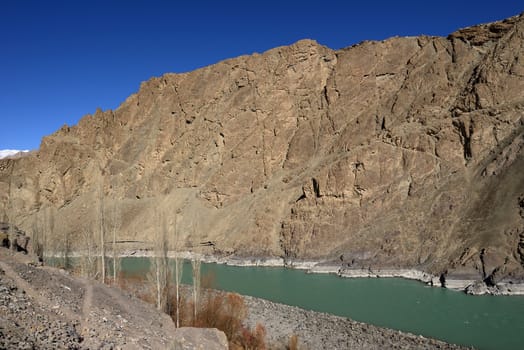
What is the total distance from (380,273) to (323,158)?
24.1 meters

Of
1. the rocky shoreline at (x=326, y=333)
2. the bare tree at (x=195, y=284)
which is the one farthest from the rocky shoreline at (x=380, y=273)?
the rocky shoreline at (x=326, y=333)

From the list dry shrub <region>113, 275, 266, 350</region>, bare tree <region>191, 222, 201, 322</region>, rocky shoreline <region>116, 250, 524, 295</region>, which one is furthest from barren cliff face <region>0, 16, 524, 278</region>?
dry shrub <region>113, 275, 266, 350</region>

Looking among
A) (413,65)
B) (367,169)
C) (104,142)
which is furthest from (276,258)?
(104,142)

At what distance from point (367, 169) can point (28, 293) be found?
43.3 meters

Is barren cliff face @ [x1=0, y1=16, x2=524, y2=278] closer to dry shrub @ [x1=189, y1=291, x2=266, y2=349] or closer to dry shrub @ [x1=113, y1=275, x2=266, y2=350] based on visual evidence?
dry shrub @ [x1=113, y1=275, x2=266, y2=350]

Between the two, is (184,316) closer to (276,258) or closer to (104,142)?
(276,258)

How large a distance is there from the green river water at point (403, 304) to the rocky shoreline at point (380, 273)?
0.87m

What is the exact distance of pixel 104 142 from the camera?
88688 millimetres

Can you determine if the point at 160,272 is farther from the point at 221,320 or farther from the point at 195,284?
the point at 221,320

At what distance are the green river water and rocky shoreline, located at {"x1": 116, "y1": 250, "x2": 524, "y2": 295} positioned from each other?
2.87 ft

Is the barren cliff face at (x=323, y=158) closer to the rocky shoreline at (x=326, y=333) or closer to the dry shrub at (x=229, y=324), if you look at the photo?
the rocky shoreline at (x=326, y=333)

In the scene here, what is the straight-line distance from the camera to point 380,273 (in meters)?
39.9

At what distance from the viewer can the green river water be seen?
22812 millimetres

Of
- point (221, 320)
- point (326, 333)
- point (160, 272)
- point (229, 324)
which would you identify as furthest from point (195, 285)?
point (326, 333)
